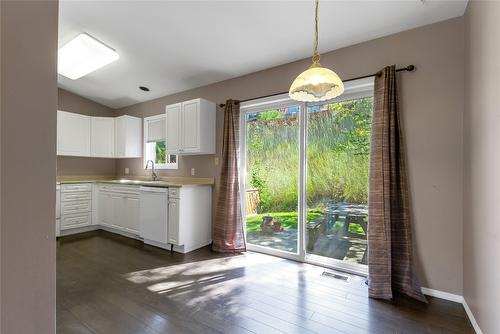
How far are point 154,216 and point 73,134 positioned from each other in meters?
2.62

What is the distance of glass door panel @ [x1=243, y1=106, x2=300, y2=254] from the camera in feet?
10.5

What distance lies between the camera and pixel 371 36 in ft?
8.27

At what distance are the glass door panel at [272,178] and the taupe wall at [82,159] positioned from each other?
11.7 ft

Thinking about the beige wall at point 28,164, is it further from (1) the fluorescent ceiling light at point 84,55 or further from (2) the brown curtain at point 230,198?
(1) the fluorescent ceiling light at point 84,55

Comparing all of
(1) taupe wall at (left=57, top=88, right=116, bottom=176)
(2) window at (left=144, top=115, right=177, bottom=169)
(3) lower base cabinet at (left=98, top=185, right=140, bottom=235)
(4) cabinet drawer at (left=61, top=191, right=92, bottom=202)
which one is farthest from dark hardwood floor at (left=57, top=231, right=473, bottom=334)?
(1) taupe wall at (left=57, top=88, right=116, bottom=176)

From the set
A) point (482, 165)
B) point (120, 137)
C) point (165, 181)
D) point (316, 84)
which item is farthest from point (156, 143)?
point (482, 165)

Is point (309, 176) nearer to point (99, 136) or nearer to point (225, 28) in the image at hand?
point (225, 28)

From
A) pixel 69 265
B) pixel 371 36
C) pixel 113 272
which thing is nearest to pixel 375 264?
pixel 371 36

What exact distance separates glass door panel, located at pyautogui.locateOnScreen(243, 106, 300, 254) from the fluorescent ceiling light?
6.69 feet

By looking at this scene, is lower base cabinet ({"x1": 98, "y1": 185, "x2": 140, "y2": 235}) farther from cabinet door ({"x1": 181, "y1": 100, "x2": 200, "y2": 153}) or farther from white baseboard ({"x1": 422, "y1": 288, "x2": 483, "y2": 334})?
white baseboard ({"x1": 422, "y1": 288, "x2": 483, "y2": 334})

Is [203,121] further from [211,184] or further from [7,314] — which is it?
[7,314]

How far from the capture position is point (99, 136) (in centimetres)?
498

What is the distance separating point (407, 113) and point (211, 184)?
265 centimetres

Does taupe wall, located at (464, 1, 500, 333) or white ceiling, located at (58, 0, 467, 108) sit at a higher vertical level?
white ceiling, located at (58, 0, 467, 108)
